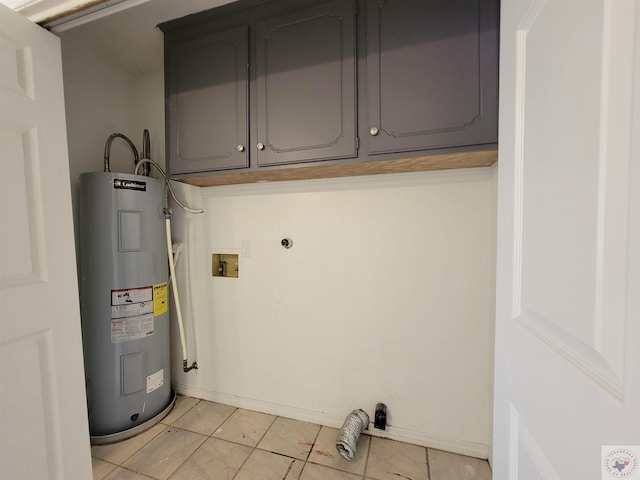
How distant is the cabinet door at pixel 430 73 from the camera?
913 mm

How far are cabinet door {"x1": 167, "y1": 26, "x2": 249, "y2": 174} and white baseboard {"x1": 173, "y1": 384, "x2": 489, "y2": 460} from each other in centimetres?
150

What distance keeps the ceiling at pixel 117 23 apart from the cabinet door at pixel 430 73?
864 mm

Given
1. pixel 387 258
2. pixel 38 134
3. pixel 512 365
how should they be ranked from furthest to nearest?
pixel 387 258 < pixel 38 134 < pixel 512 365

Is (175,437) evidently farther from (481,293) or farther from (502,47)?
(502,47)

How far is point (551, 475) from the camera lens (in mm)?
423

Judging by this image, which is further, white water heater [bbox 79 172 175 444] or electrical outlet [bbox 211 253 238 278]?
electrical outlet [bbox 211 253 238 278]

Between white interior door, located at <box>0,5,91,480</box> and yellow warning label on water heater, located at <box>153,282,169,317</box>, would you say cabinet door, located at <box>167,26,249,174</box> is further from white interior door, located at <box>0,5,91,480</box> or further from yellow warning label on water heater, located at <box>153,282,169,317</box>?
yellow warning label on water heater, located at <box>153,282,169,317</box>

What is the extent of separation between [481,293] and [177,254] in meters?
1.88

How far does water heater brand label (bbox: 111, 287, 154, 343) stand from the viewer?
1.33m

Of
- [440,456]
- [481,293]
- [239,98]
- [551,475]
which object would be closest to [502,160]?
[551,475]

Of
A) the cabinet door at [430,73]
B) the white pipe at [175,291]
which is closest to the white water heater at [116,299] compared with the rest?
the white pipe at [175,291]

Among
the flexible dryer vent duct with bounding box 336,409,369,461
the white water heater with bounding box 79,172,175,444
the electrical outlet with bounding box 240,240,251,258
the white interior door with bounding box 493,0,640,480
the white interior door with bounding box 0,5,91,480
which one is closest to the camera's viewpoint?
the white interior door with bounding box 493,0,640,480

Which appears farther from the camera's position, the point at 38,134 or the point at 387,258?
the point at 387,258

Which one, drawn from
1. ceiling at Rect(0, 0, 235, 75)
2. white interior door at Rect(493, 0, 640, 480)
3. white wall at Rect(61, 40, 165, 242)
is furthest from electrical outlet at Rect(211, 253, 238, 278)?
white interior door at Rect(493, 0, 640, 480)
